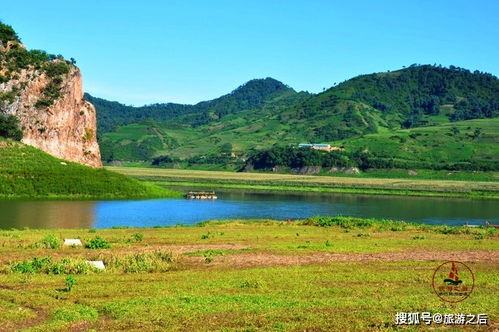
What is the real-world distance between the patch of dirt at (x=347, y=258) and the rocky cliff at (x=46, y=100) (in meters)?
100

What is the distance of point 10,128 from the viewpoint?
117312 millimetres

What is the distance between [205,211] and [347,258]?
5136 cm

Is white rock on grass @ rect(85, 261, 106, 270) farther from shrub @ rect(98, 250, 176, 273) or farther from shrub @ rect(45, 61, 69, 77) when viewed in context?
shrub @ rect(45, 61, 69, 77)

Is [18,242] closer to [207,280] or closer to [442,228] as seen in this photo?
[207,280]

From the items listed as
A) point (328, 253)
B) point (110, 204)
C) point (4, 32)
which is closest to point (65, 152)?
point (4, 32)

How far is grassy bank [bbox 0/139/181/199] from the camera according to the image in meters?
98.4

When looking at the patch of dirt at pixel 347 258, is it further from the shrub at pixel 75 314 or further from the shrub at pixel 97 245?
the shrub at pixel 75 314

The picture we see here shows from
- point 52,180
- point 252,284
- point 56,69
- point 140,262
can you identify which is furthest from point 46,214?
point 56,69

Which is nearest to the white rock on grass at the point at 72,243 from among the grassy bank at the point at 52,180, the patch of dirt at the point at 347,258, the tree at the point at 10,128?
the patch of dirt at the point at 347,258

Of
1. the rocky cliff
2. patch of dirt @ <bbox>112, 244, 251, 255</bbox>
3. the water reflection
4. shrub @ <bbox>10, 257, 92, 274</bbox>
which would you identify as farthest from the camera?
the rocky cliff

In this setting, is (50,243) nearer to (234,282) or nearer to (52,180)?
(234,282)

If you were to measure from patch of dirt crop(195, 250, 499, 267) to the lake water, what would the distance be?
3126cm

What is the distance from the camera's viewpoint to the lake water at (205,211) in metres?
67.1

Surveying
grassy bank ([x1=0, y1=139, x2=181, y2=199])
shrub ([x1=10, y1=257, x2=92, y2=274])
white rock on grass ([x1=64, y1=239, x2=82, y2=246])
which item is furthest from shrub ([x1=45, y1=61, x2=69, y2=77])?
shrub ([x1=10, y1=257, x2=92, y2=274])
